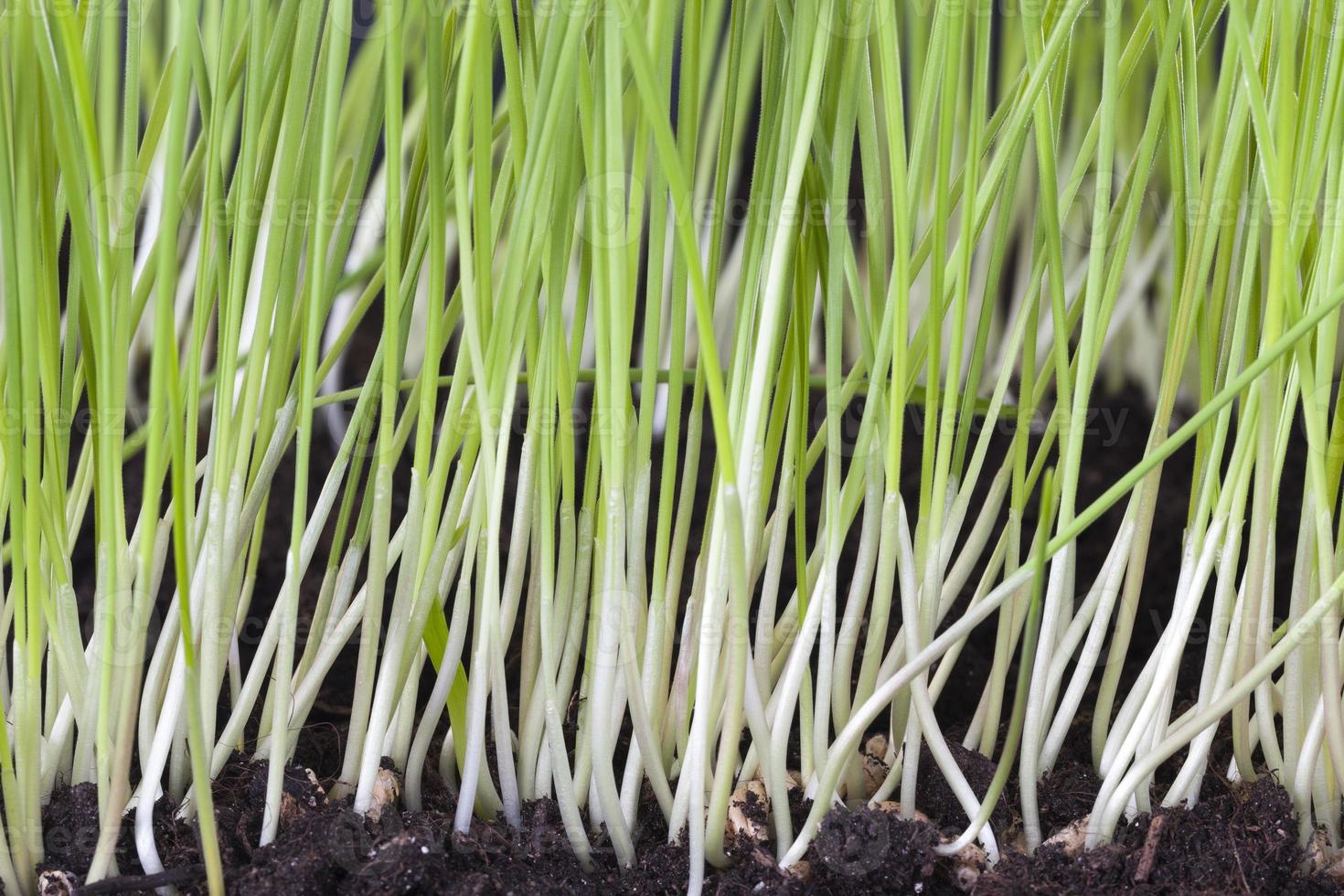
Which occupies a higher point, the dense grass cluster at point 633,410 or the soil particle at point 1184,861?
the dense grass cluster at point 633,410

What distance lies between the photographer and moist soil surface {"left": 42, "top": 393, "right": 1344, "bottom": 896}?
0.42 m

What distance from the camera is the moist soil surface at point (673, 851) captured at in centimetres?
42

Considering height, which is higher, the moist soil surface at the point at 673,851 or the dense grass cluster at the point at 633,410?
the dense grass cluster at the point at 633,410

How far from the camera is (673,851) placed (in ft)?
1.48

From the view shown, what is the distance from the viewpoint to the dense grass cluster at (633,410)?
Answer: 39 cm

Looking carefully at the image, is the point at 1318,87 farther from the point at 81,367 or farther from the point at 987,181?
the point at 81,367

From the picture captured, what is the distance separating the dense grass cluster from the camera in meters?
0.39

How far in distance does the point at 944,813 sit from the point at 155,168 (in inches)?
39.3

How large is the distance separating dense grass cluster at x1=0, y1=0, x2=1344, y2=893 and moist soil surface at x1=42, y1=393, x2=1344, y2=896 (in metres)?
0.01

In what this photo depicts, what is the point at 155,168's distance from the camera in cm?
106

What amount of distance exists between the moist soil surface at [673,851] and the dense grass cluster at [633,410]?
0.01 meters

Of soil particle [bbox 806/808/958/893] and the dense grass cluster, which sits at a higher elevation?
the dense grass cluster

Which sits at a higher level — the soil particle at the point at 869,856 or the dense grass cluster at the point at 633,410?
the dense grass cluster at the point at 633,410

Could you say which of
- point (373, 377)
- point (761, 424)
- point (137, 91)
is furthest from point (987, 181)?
point (137, 91)
